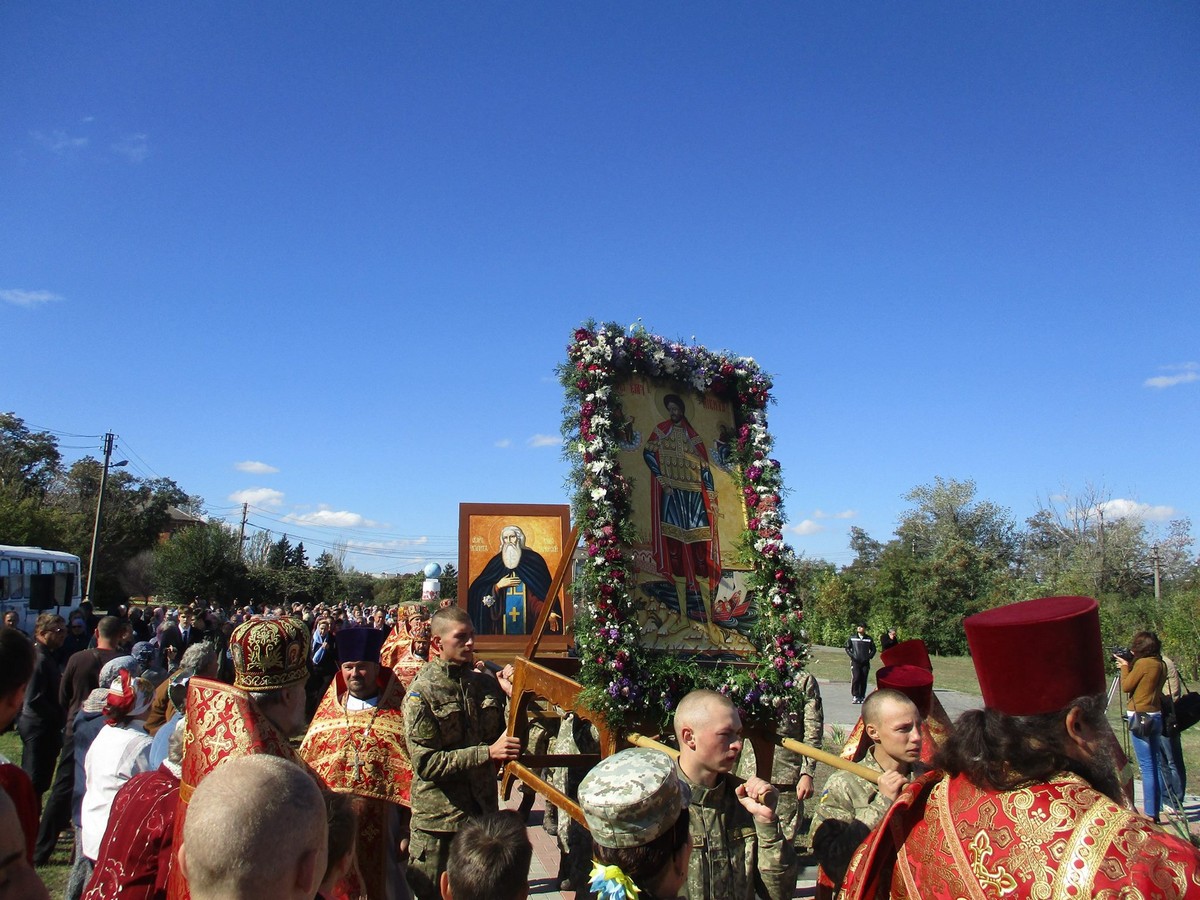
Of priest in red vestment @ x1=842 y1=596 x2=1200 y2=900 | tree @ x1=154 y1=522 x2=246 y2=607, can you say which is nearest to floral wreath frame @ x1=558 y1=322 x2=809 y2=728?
priest in red vestment @ x1=842 y1=596 x2=1200 y2=900

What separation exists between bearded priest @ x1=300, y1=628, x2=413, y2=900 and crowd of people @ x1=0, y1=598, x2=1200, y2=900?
13mm

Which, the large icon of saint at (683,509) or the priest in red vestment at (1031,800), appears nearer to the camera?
the priest in red vestment at (1031,800)

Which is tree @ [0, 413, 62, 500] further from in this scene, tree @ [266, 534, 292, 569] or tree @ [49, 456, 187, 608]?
tree @ [266, 534, 292, 569]

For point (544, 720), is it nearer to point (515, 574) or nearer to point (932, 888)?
point (515, 574)

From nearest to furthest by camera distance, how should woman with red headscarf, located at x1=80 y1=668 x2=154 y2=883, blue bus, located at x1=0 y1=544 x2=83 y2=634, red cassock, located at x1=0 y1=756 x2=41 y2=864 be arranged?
1. red cassock, located at x1=0 y1=756 x2=41 y2=864
2. woman with red headscarf, located at x1=80 y1=668 x2=154 y2=883
3. blue bus, located at x1=0 y1=544 x2=83 y2=634

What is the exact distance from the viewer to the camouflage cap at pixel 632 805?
238cm

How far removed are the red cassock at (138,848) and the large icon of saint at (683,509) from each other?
12.3 ft

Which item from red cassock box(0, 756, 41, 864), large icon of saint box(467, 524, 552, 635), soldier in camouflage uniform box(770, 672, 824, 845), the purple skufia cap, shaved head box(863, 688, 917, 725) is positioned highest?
large icon of saint box(467, 524, 552, 635)

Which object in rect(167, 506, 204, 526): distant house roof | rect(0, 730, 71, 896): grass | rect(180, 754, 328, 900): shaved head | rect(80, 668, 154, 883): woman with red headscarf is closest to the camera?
rect(180, 754, 328, 900): shaved head

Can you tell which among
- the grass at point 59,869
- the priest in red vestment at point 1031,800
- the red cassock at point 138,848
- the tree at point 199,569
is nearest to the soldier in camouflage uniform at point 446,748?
the red cassock at point 138,848

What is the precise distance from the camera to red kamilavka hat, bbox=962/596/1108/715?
7.30ft

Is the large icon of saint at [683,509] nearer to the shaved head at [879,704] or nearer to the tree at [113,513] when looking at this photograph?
the shaved head at [879,704]

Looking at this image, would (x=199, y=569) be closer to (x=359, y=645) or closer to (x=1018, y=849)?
(x=359, y=645)

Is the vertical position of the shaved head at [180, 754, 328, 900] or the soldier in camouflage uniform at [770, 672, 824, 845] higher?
the shaved head at [180, 754, 328, 900]
